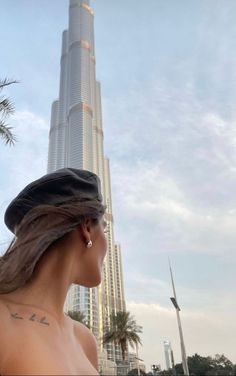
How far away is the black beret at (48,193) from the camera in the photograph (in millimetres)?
1031

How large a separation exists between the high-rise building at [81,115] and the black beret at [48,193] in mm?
65273

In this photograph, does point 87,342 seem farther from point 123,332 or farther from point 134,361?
point 134,361

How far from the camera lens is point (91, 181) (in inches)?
44.4

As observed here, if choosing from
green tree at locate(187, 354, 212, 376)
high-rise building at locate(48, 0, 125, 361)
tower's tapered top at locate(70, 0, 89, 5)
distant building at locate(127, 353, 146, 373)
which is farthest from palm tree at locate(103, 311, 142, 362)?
tower's tapered top at locate(70, 0, 89, 5)

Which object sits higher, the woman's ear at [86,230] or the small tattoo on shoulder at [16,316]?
the woman's ear at [86,230]

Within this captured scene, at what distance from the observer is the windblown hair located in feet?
3.22

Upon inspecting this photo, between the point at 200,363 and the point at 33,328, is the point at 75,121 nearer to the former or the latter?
the point at 200,363

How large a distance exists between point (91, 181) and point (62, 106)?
11777cm

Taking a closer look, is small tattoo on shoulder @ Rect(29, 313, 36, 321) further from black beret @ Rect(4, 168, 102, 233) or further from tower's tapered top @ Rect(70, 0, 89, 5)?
tower's tapered top @ Rect(70, 0, 89, 5)

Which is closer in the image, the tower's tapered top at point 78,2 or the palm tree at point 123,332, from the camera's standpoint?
the palm tree at point 123,332

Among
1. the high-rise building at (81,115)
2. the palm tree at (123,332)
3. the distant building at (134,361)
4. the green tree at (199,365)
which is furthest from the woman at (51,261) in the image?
the green tree at (199,365)

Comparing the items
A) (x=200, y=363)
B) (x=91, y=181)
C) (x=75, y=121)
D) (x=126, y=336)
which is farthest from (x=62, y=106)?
(x=91, y=181)

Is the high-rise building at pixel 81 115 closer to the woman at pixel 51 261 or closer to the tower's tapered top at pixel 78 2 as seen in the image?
the tower's tapered top at pixel 78 2

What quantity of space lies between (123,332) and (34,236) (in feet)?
111
